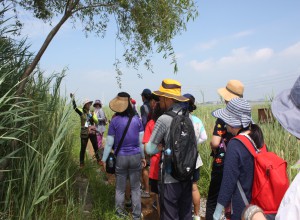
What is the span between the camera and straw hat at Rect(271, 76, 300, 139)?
105cm

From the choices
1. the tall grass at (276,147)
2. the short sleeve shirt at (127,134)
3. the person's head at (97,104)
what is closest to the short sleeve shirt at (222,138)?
the short sleeve shirt at (127,134)

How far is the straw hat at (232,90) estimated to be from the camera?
11.8ft

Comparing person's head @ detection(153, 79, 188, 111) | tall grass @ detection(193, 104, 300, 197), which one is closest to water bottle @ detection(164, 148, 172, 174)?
person's head @ detection(153, 79, 188, 111)

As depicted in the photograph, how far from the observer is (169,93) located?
126 inches

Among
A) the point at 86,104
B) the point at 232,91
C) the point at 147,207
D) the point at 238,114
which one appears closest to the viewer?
the point at 238,114

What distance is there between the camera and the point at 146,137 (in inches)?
159

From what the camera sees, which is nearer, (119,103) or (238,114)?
(238,114)

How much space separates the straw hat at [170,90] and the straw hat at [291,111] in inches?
→ 79.9

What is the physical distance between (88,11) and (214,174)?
337 cm

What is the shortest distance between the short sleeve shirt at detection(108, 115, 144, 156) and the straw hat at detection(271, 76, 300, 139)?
3.06m

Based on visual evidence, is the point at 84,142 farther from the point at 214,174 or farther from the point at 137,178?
the point at 214,174

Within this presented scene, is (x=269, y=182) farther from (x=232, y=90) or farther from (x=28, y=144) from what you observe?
(x=28, y=144)

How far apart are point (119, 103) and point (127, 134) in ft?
1.44

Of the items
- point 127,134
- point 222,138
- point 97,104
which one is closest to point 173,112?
point 222,138
